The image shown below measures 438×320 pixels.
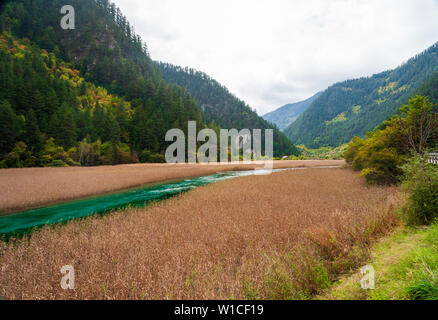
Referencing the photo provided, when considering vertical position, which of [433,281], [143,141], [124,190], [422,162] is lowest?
[124,190]

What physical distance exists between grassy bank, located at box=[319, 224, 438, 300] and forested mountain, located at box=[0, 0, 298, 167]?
1310 centimetres

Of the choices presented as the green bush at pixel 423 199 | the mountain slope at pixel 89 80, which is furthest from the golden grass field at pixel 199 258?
the mountain slope at pixel 89 80

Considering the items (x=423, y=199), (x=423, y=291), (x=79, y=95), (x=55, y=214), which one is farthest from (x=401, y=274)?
(x=79, y=95)

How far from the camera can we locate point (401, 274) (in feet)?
11.1

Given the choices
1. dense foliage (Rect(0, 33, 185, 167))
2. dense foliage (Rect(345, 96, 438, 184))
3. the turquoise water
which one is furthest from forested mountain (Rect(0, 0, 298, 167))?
dense foliage (Rect(345, 96, 438, 184))

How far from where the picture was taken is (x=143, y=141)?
5912 centimetres

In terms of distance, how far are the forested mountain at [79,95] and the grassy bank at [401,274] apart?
1310 cm

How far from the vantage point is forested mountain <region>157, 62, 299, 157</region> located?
448 feet

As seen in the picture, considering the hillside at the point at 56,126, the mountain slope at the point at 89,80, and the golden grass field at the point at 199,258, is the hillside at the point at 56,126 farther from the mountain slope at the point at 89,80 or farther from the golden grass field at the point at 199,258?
the golden grass field at the point at 199,258

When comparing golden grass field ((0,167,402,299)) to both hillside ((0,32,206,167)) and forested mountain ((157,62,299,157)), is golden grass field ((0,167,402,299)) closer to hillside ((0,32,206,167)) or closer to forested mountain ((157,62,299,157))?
hillside ((0,32,206,167))

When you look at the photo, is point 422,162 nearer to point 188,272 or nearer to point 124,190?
point 188,272

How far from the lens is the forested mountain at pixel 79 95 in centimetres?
3741
